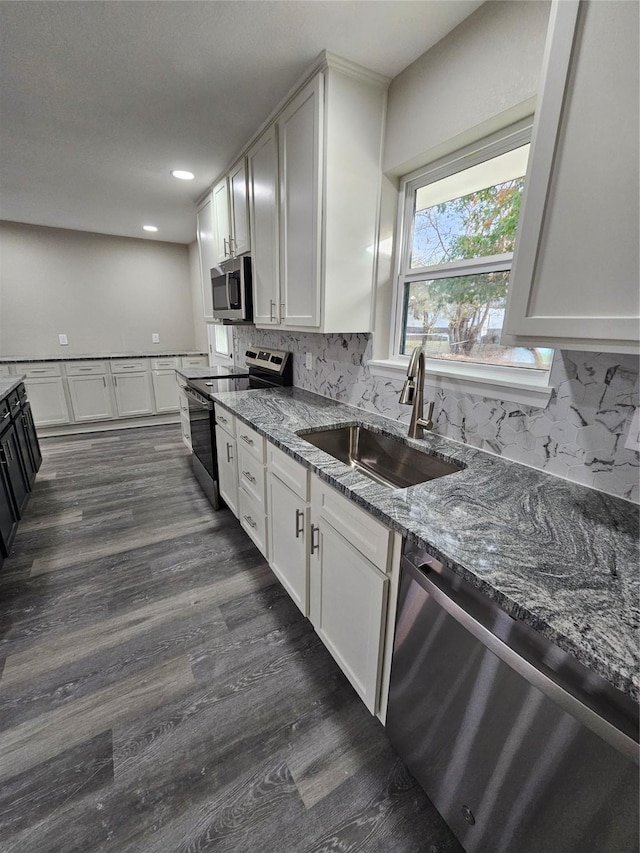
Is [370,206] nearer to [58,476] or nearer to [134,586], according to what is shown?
[134,586]

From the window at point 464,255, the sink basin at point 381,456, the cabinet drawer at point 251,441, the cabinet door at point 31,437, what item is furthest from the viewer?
the cabinet door at point 31,437

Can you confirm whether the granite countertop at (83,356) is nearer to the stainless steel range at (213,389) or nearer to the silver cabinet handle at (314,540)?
the stainless steel range at (213,389)

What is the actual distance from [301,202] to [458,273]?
2.86 feet

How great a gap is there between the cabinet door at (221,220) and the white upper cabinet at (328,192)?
74cm

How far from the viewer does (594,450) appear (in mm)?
1082

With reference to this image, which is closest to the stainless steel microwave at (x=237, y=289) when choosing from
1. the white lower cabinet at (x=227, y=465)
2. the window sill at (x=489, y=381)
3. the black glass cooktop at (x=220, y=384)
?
the black glass cooktop at (x=220, y=384)

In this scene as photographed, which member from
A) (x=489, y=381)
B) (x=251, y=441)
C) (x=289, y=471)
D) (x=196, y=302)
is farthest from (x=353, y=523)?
(x=196, y=302)

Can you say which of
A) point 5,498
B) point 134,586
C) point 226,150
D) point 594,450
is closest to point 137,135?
point 226,150

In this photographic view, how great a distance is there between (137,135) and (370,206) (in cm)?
152

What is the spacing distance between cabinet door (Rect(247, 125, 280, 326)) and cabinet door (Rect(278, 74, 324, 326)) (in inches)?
3.0

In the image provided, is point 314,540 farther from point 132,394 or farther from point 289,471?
point 132,394

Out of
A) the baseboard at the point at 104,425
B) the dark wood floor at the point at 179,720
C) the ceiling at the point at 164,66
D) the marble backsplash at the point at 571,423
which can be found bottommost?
the dark wood floor at the point at 179,720

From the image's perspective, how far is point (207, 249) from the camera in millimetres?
3234

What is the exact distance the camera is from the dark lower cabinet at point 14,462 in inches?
83.2
